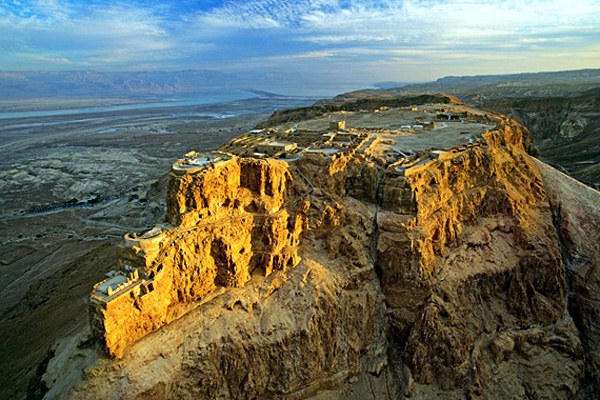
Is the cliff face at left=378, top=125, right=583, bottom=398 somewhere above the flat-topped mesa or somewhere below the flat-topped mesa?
→ below

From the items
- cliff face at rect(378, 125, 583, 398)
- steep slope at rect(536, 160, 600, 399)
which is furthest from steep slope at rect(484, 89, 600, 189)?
cliff face at rect(378, 125, 583, 398)

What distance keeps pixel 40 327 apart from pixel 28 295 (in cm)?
1034

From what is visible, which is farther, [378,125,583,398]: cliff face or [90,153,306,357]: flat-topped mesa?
[378,125,583,398]: cliff face

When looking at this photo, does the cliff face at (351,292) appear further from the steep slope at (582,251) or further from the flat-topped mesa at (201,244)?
the steep slope at (582,251)

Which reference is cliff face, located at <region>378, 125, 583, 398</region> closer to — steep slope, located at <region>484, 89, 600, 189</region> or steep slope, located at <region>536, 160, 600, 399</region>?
steep slope, located at <region>536, 160, 600, 399</region>

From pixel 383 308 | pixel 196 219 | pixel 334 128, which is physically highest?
pixel 334 128

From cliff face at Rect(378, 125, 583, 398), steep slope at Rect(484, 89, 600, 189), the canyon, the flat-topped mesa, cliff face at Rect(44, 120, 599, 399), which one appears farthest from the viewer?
steep slope at Rect(484, 89, 600, 189)

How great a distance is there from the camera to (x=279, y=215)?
30.6 metres

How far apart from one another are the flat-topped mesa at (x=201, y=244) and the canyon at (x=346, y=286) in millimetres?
98

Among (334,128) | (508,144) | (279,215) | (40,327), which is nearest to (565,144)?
(508,144)

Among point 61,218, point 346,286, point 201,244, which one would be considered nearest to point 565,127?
point 346,286

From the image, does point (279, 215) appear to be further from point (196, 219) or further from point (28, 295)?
point (28, 295)

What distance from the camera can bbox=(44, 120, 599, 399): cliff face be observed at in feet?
80.5

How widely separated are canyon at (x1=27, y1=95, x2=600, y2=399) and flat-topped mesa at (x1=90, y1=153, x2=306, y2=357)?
0.32ft
